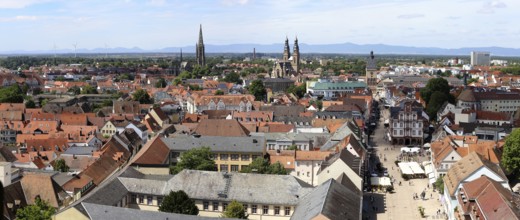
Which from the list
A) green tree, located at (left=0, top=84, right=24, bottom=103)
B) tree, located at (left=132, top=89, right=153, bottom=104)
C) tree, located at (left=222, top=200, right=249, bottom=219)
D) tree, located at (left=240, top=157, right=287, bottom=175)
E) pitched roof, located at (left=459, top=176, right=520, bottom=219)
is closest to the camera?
pitched roof, located at (left=459, top=176, right=520, bottom=219)

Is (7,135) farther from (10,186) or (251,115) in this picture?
(10,186)

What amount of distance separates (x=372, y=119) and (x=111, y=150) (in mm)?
56053

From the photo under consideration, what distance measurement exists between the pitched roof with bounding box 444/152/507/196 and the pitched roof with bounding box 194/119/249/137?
24.0m

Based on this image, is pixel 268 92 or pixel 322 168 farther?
pixel 268 92

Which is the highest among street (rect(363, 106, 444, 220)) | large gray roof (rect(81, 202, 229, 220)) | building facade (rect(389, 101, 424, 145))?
large gray roof (rect(81, 202, 229, 220))

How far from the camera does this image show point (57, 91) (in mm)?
134000

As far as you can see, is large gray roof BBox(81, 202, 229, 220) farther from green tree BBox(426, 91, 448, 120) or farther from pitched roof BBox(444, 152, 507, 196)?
green tree BBox(426, 91, 448, 120)

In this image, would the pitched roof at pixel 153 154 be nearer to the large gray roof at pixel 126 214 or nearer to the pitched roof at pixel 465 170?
the large gray roof at pixel 126 214

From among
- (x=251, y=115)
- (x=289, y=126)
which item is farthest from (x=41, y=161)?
(x=251, y=115)

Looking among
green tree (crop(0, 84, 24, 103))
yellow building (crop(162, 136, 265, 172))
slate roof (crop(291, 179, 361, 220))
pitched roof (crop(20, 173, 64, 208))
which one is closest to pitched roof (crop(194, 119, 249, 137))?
yellow building (crop(162, 136, 265, 172))

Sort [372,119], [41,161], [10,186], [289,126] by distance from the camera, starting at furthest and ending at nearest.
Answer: [372,119]
[289,126]
[41,161]
[10,186]

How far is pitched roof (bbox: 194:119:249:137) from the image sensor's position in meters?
62.1

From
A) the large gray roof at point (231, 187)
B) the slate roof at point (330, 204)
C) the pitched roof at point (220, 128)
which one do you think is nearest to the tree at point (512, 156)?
the slate roof at point (330, 204)

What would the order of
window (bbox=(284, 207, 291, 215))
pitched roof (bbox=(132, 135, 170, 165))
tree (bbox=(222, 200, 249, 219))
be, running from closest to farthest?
tree (bbox=(222, 200, 249, 219)) < window (bbox=(284, 207, 291, 215)) < pitched roof (bbox=(132, 135, 170, 165))
